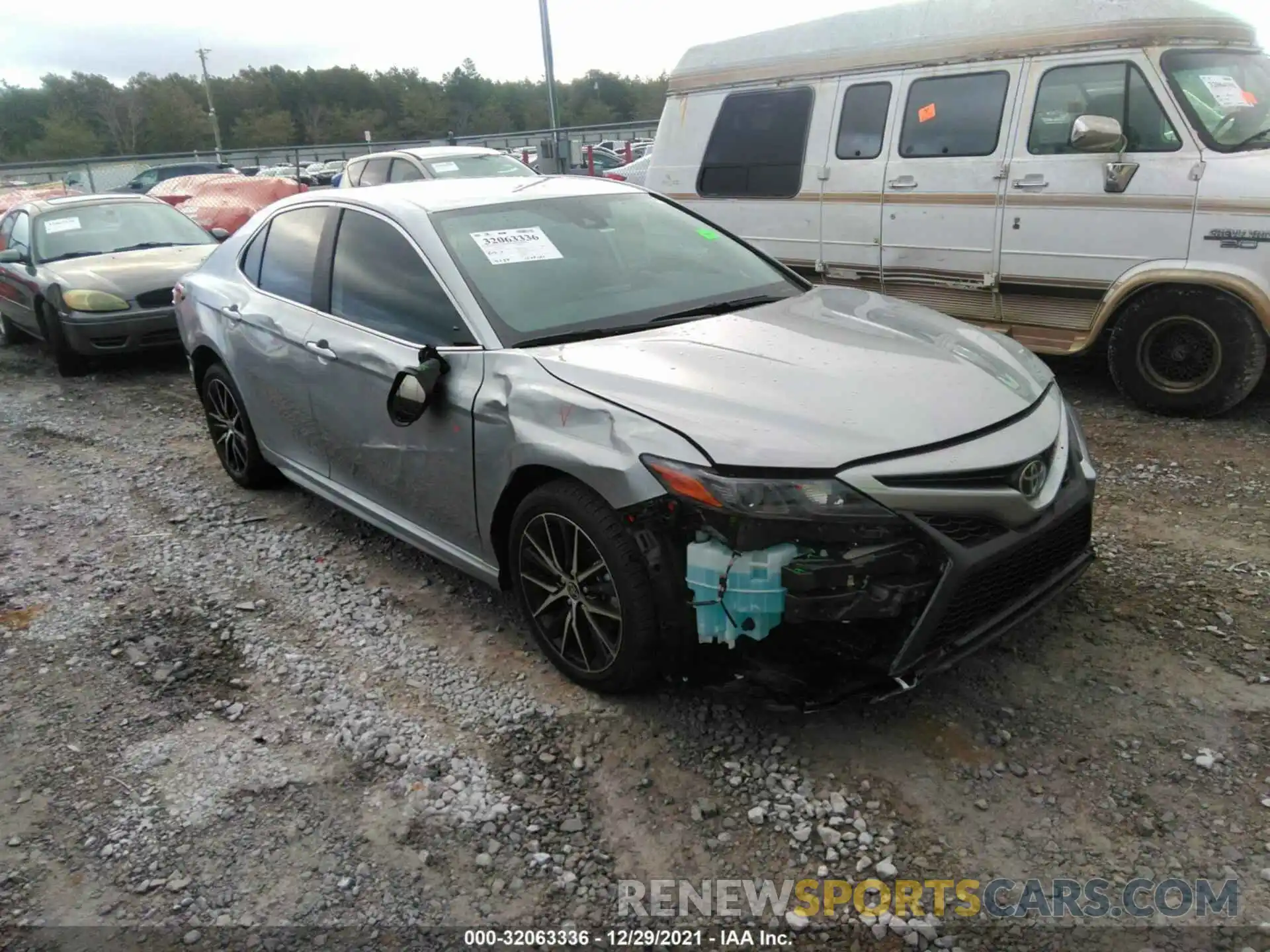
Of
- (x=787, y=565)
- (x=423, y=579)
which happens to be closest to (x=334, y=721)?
(x=423, y=579)

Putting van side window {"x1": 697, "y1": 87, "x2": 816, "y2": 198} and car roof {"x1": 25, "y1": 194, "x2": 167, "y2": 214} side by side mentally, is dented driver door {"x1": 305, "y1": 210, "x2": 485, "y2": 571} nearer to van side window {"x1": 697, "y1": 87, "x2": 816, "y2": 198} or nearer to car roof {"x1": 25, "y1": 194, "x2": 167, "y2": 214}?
van side window {"x1": 697, "y1": 87, "x2": 816, "y2": 198}

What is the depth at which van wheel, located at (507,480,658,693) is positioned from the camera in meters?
2.81

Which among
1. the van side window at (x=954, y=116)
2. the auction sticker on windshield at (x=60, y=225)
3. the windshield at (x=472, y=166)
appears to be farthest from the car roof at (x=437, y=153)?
the van side window at (x=954, y=116)

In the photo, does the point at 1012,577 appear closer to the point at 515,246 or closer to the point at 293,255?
the point at 515,246

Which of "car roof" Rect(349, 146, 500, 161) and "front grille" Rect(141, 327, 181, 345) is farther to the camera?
"car roof" Rect(349, 146, 500, 161)

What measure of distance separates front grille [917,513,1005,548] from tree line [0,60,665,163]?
6107cm

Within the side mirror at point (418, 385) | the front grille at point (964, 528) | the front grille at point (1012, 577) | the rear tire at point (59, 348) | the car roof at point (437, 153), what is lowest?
the rear tire at point (59, 348)

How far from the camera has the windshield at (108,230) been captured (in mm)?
8930

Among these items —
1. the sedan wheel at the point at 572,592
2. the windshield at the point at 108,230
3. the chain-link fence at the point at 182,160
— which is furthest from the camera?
the chain-link fence at the point at 182,160

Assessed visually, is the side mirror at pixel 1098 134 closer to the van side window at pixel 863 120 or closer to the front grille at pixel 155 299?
the van side window at pixel 863 120

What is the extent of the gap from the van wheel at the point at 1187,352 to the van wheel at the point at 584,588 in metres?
4.21

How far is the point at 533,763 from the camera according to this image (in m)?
2.91

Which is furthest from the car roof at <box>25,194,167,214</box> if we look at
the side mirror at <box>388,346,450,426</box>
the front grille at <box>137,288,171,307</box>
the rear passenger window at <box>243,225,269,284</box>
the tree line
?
the tree line

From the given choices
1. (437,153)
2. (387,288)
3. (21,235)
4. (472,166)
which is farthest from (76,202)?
(387,288)
